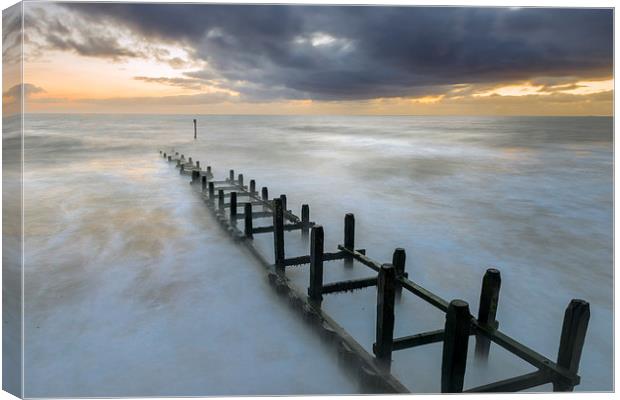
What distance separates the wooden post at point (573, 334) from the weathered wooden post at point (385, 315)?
132 cm

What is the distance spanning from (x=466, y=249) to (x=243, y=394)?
546cm

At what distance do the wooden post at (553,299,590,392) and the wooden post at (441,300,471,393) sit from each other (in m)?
0.72

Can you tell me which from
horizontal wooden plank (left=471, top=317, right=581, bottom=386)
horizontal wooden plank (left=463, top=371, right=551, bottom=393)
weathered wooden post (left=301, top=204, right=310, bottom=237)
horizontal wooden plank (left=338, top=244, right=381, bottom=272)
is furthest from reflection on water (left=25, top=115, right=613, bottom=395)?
horizontal wooden plank (left=471, top=317, right=581, bottom=386)

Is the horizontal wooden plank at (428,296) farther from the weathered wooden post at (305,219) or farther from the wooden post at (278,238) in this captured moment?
the weathered wooden post at (305,219)

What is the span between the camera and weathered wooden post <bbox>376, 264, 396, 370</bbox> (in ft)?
12.2

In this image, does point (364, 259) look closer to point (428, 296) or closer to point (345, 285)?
point (345, 285)

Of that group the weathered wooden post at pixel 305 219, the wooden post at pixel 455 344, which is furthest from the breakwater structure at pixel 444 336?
the weathered wooden post at pixel 305 219

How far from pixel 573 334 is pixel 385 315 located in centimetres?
144

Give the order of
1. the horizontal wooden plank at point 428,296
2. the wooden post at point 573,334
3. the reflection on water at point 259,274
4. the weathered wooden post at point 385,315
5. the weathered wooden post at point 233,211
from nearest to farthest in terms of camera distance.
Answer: the wooden post at point 573,334 < the weathered wooden post at point 385,315 < the horizontal wooden plank at point 428,296 < the reflection on water at point 259,274 < the weathered wooden post at point 233,211

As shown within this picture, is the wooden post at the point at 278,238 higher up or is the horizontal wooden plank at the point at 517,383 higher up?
the wooden post at the point at 278,238

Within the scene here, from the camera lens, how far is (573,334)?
3.19 metres

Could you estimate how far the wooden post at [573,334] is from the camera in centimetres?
315

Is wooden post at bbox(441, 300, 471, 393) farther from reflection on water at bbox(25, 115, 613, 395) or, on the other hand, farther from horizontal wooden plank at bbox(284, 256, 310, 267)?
horizontal wooden plank at bbox(284, 256, 310, 267)

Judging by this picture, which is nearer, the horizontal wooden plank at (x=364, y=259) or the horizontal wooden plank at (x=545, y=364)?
the horizontal wooden plank at (x=545, y=364)
